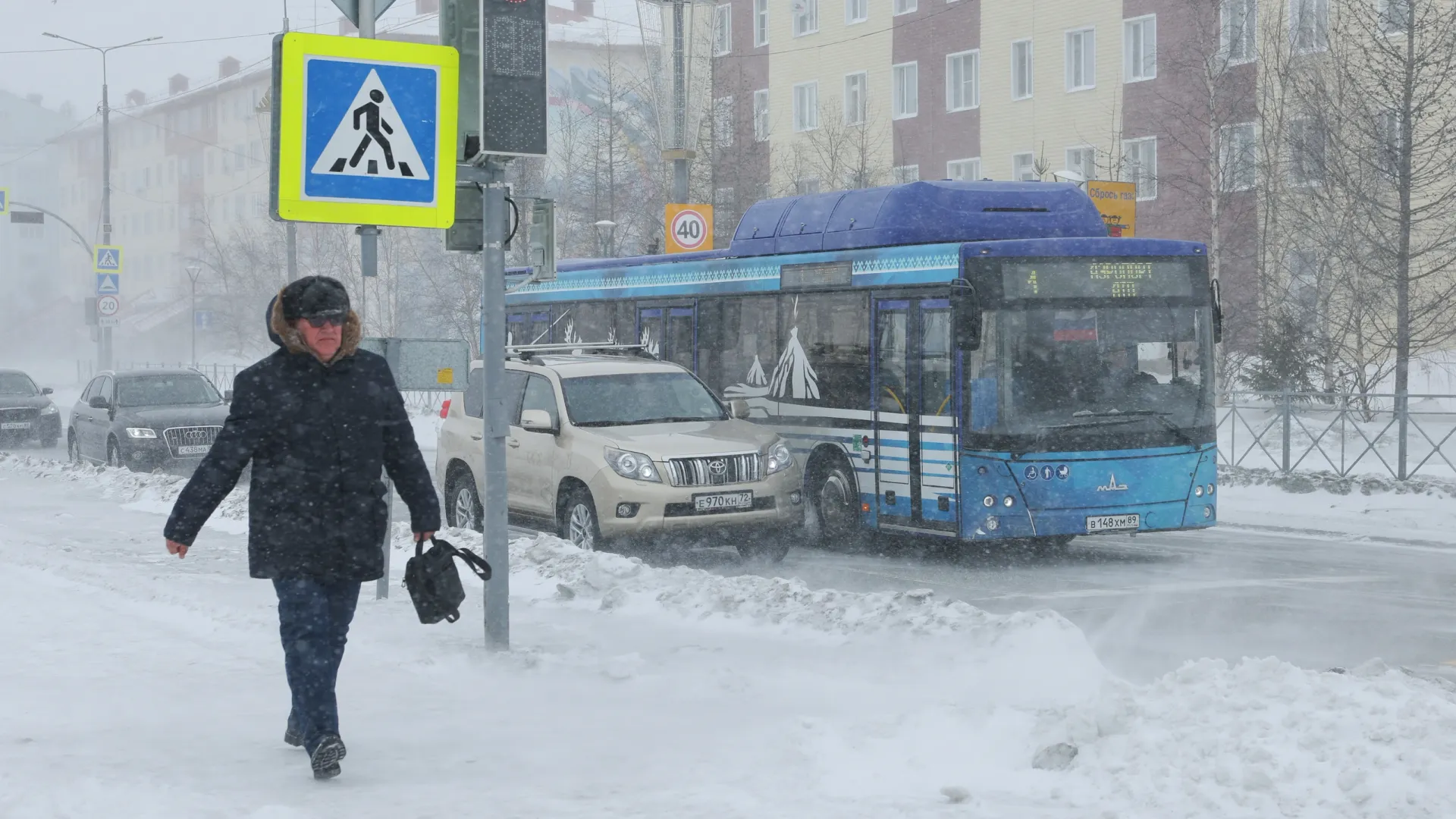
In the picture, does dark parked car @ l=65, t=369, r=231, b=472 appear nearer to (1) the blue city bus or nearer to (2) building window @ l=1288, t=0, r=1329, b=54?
(1) the blue city bus

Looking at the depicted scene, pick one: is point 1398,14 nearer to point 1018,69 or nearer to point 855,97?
point 1018,69

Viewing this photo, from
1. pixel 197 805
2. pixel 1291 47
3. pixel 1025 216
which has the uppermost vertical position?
pixel 1291 47

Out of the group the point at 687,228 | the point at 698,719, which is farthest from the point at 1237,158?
the point at 698,719

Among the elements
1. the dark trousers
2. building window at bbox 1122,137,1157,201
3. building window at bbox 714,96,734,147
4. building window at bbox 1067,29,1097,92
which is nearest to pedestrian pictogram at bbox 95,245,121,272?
building window at bbox 714,96,734,147

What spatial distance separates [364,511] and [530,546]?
665cm

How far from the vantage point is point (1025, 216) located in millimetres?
15516

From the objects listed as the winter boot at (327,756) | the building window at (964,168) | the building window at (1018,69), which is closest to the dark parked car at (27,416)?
the building window at (964,168)

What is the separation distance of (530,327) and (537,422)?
744 cm

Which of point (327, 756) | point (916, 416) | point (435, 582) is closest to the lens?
point (327, 756)

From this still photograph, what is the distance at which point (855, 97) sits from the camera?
52500 mm

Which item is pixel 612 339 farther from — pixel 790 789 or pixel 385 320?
pixel 385 320

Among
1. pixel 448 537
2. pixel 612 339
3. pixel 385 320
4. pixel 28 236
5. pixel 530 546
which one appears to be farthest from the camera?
pixel 28 236

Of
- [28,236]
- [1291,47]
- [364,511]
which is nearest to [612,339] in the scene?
[364,511]

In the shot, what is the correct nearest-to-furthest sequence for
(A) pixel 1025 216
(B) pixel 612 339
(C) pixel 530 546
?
1. (C) pixel 530 546
2. (A) pixel 1025 216
3. (B) pixel 612 339
